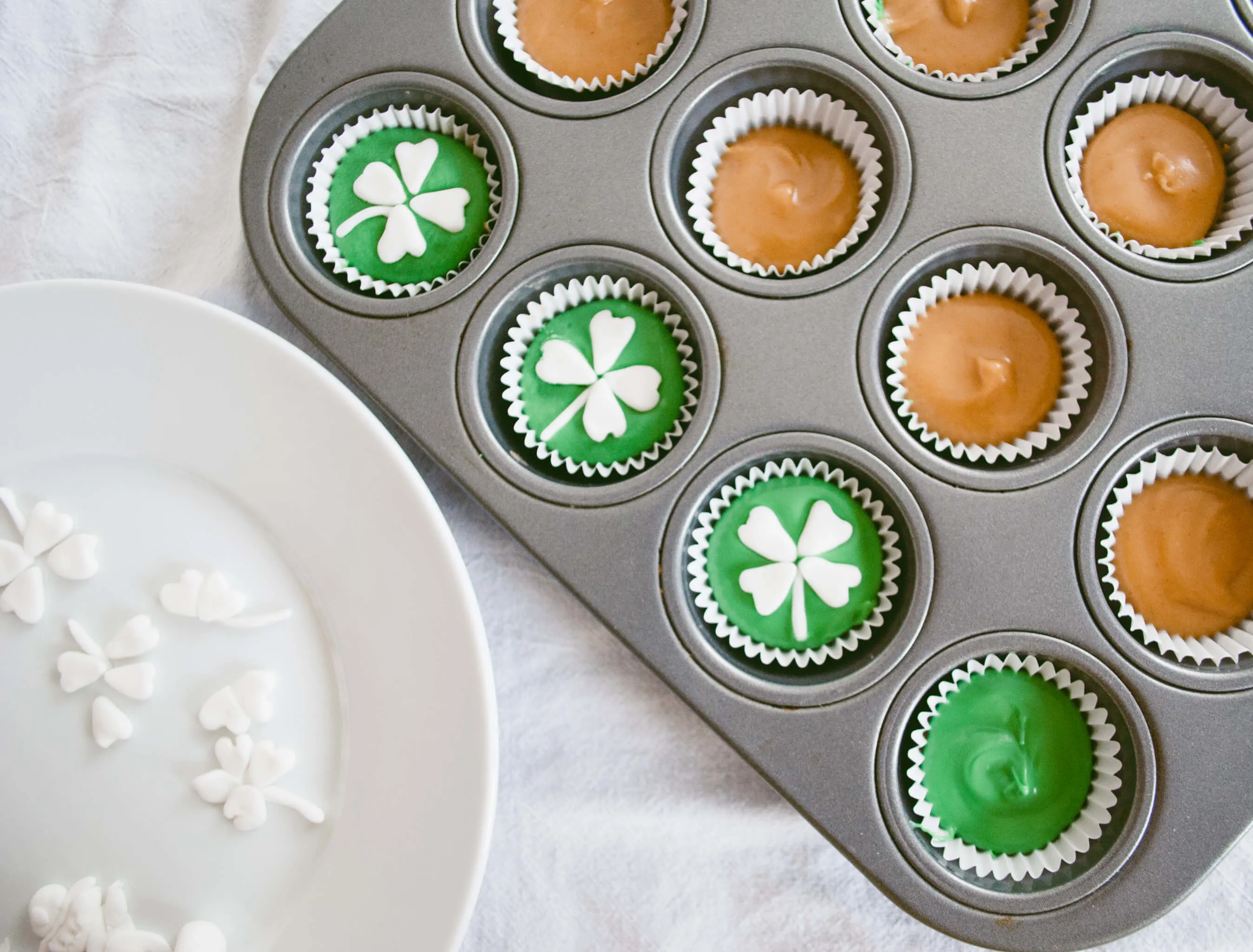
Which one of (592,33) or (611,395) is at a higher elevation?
(592,33)

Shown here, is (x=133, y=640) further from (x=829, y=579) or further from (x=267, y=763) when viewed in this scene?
(x=829, y=579)

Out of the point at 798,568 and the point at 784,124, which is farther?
the point at 784,124

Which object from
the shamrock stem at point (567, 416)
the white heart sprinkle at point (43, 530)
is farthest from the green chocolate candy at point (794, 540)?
the white heart sprinkle at point (43, 530)

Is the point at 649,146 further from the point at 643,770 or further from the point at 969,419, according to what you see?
the point at 643,770

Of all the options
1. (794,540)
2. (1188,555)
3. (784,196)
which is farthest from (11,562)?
(1188,555)

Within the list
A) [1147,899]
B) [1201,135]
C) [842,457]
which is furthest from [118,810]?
[1201,135]

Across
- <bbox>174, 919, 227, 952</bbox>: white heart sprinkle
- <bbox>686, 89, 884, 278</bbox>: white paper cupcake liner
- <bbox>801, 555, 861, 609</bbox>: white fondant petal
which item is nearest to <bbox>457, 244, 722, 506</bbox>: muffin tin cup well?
<bbox>686, 89, 884, 278</bbox>: white paper cupcake liner
